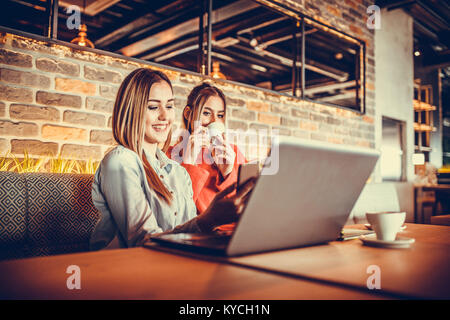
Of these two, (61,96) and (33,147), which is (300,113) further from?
(33,147)

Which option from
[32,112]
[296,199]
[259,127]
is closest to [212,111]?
[259,127]

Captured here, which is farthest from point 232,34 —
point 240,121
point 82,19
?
point 240,121

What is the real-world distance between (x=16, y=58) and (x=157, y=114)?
2.74ft

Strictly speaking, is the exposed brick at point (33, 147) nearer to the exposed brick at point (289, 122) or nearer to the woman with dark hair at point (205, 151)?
the woman with dark hair at point (205, 151)

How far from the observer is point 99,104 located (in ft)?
7.49

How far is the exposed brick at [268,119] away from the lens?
3227 mm

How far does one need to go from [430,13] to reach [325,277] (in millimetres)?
5966

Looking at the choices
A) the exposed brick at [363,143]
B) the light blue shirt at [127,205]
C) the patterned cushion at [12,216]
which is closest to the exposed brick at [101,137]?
the light blue shirt at [127,205]

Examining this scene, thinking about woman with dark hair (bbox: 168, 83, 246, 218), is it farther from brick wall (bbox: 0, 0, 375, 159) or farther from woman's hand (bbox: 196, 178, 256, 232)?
woman's hand (bbox: 196, 178, 256, 232)

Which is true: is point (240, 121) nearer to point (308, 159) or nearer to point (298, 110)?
point (298, 110)

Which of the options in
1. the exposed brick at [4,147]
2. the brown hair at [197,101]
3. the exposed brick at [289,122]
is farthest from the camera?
the exposed brick at [289,122]

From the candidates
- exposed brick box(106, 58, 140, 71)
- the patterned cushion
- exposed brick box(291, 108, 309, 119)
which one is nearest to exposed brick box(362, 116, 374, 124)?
exposed brick box(291, 108, 309, 119)

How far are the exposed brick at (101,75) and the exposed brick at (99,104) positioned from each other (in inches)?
4.9
